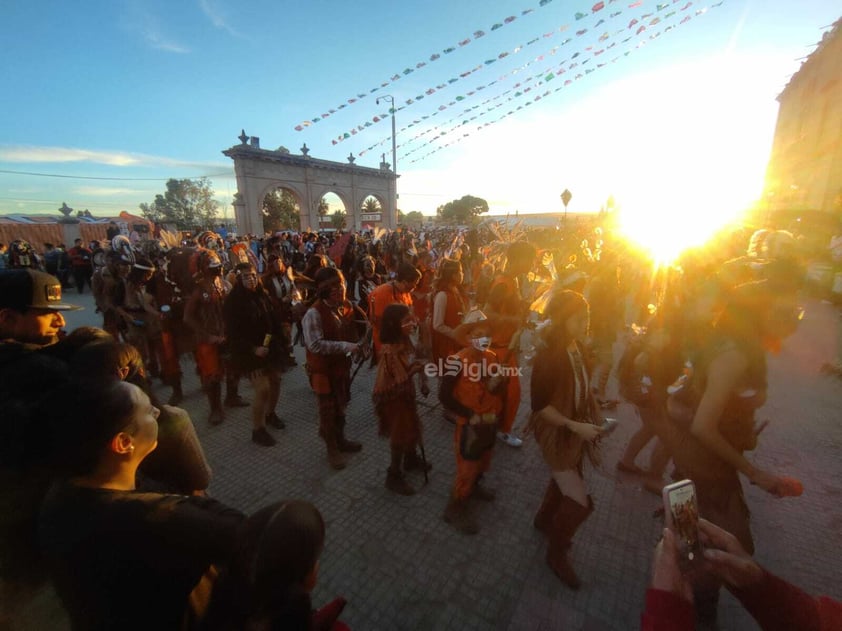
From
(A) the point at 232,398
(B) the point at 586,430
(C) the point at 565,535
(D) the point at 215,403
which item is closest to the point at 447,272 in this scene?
(B) the point at 586,430

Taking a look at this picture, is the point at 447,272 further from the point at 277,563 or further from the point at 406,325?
the point at 277,563

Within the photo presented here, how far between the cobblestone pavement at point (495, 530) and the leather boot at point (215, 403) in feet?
0.40

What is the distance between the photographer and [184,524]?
98cm

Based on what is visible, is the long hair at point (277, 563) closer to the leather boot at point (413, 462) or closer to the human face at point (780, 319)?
the human face at point (780, 319)

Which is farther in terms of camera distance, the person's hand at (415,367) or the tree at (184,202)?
the tree at (184,202)

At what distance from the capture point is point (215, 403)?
4598 mm

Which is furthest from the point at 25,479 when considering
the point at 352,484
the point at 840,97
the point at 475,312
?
the point at 840,97

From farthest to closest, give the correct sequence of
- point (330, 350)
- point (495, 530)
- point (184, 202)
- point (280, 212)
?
point (184, 202) < point (280, 212) < point (330, 350) < point (495, 530)

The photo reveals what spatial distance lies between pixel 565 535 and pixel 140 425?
2.49m

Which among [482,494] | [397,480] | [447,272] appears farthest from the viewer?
[447,272]

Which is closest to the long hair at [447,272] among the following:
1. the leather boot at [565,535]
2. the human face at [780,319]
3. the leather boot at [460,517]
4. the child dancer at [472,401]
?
the child dancer at [472,401]

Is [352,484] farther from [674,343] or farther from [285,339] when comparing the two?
[674,343]

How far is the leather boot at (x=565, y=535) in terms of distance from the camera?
7.66ft

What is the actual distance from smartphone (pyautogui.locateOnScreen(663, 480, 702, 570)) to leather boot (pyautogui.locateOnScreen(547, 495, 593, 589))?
107cm
